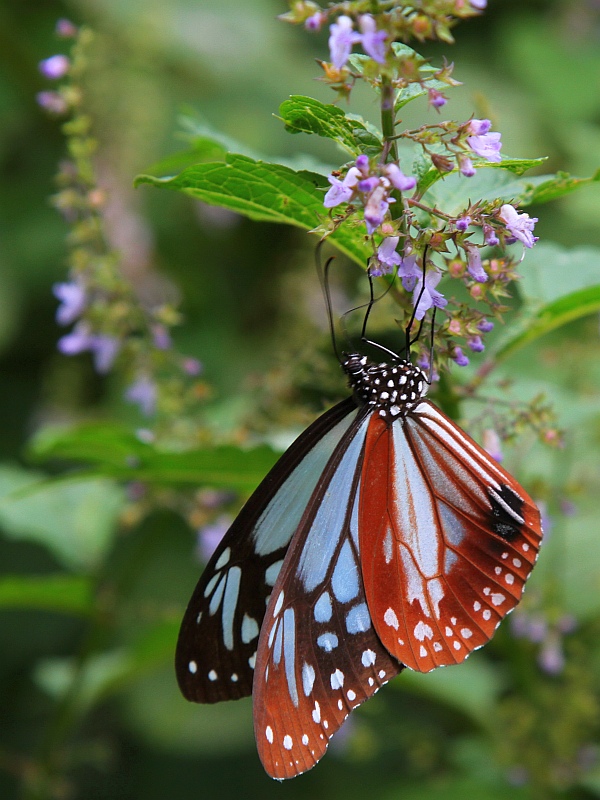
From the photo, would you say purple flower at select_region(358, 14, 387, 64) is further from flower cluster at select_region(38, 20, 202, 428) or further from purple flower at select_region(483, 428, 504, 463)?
flower cluster at select_region(38, 20, 202, 428)

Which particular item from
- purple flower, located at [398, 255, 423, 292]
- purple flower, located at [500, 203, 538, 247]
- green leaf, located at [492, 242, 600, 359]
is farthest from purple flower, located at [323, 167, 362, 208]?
green leaf, located at [492, 242, 600, 359]

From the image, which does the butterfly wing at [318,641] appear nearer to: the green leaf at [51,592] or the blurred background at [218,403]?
the blurred background at [218,403]

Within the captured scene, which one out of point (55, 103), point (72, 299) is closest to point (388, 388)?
point (72, 299)

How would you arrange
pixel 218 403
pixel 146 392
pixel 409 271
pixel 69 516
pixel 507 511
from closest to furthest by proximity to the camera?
pixel 409 271 < pixel 507 511 < pixel 146 392 < pixel 69 516 < pixel 218 403

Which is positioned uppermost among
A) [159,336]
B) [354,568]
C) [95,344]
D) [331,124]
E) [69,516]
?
[95,344]

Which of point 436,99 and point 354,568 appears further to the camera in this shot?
point 354,568

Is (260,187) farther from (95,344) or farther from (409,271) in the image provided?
(95,344)
